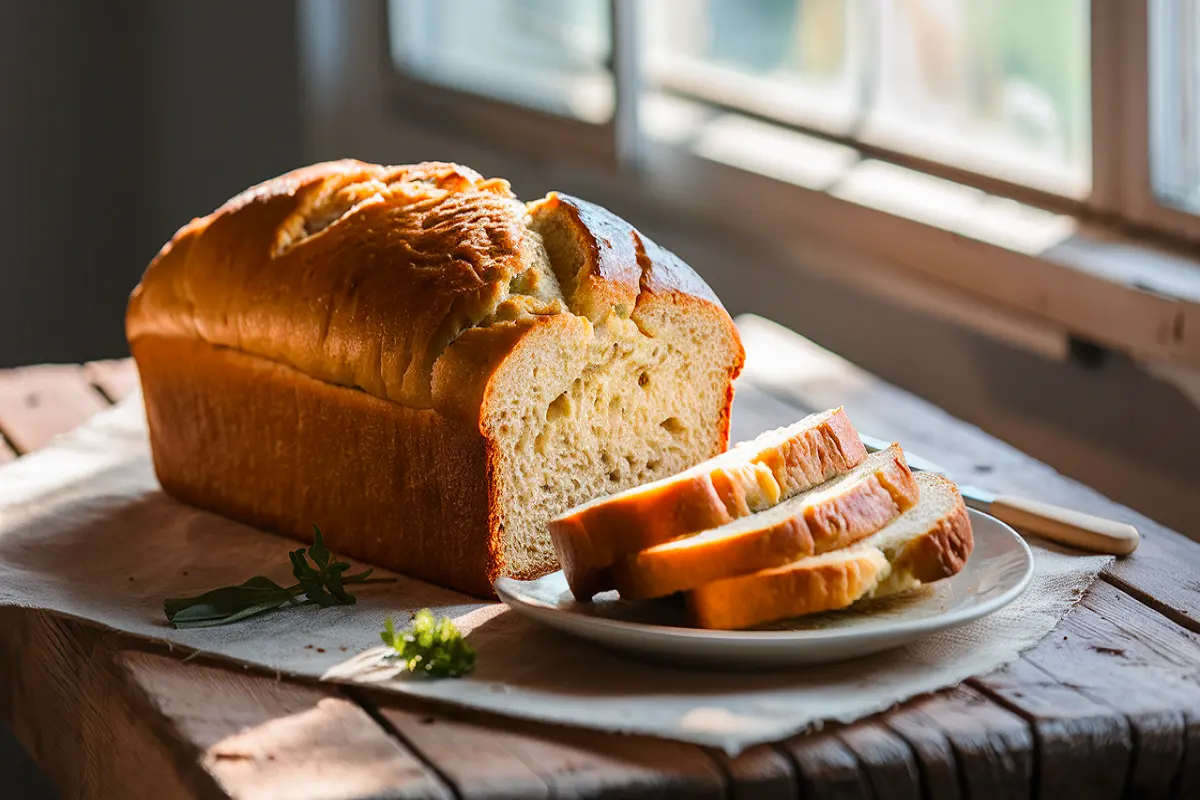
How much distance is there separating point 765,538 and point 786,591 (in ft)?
0.18

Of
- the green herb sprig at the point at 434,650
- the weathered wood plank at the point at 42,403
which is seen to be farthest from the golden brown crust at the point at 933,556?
the weathered wood plank at the point at 42,403

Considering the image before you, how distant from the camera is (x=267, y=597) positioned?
1.67 m

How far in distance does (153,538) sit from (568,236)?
741mm

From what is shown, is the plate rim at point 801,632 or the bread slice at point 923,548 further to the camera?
the bread slice at point 923,548

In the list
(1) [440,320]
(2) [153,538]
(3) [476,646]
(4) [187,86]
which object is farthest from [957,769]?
(4) [187,86]

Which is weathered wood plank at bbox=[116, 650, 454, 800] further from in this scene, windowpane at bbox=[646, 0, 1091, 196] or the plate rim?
windowpane at bbox=[646, 0, 1091, 196]

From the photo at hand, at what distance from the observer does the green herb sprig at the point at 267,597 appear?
5.35ft

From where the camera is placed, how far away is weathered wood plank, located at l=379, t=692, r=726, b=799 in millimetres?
1227

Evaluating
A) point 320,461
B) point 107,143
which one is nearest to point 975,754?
point 320,461

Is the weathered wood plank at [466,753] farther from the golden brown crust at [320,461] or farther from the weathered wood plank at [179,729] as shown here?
the golden brown crust at [320,461]

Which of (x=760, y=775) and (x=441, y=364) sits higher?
(x=441, y=364)

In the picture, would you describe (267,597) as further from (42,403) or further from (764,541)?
(42,403)

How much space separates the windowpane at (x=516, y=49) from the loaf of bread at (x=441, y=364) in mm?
1819

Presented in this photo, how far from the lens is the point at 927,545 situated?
148 cm
